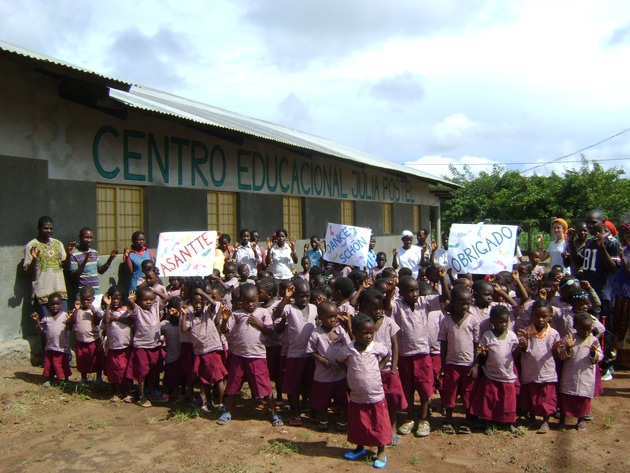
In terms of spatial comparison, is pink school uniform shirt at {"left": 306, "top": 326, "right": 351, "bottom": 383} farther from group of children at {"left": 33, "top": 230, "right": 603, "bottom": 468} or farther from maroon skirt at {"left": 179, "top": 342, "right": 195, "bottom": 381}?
maroon skirt at {"left": 179, "top": 342, "right": 195, "bottom": 381}

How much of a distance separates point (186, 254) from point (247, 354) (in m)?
1.82

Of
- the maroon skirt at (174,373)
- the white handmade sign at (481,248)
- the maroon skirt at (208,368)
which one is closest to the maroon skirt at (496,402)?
the white handmade sign at (481,248)

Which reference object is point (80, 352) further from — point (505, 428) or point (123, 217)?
point (505, 428)

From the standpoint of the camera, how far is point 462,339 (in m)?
4.70

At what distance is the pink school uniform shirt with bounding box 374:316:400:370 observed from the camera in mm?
4395

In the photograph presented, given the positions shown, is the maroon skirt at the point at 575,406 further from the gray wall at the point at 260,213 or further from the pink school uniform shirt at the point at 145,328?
the gray wall at the point at 260,213

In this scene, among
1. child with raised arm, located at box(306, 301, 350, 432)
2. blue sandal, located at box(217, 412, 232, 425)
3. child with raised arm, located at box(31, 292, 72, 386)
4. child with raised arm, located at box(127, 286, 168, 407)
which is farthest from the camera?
child with raised arm, located at box(31, 292, 72, 386)

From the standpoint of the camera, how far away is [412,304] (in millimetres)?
4789

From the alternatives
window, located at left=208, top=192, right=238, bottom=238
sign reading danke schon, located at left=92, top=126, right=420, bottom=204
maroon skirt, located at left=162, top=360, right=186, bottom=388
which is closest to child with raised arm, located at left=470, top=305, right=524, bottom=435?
maroon skirt, located at left=162, top=360, right=186, bottom=388

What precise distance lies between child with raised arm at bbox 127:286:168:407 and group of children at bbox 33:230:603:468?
1 cm

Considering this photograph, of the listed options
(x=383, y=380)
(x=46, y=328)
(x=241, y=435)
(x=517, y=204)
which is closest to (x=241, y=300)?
(x=241, y=435)

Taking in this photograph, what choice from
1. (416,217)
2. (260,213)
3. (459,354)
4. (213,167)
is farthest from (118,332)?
(416,217)

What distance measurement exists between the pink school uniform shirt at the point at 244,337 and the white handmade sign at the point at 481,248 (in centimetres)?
251

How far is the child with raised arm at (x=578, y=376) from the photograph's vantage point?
4.72 m
